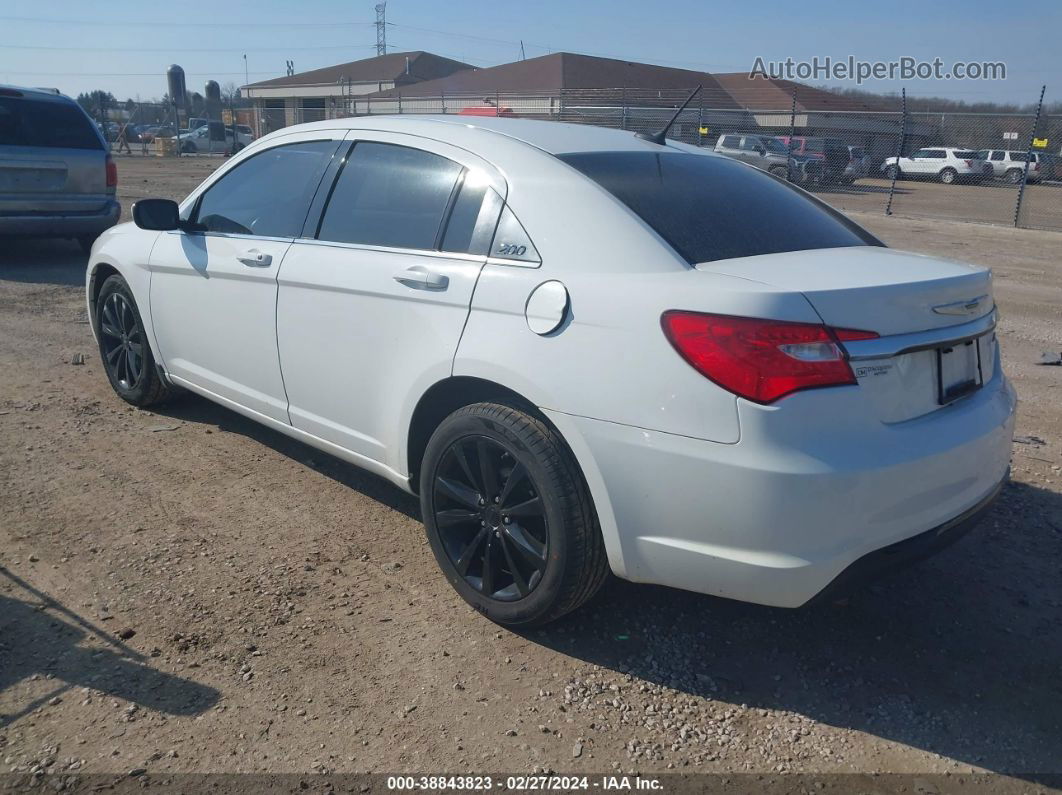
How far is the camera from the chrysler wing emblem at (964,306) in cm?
289

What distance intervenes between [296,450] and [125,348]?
131cm

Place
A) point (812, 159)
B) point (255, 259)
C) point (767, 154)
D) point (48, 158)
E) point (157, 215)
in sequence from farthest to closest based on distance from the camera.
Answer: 1. point (767, 154)
2. point (812, 159)
3. point (48, 158)
4. point (157, 215)
5. point (255, 259)

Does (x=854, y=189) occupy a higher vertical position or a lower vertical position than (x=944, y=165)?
lower

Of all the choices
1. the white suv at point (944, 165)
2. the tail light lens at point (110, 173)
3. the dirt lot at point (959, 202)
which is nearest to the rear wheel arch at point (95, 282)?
the tail light lens at point (110, 173)

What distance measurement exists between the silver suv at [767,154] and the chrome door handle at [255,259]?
2199 cm

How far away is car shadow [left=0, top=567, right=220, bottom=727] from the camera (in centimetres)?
281

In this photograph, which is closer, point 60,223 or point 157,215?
point 157,215

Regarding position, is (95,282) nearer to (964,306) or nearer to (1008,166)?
(964,306)

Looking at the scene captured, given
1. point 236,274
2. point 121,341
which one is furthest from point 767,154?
point 236,274

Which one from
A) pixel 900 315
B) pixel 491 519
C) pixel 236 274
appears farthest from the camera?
pixel 236 274

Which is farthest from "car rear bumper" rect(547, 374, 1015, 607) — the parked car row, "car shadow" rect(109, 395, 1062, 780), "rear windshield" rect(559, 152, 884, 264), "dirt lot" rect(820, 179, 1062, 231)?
the parked car row

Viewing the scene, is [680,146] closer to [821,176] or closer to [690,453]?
[690,453]

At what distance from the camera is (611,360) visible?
2783mm

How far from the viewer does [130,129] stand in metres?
45.2
